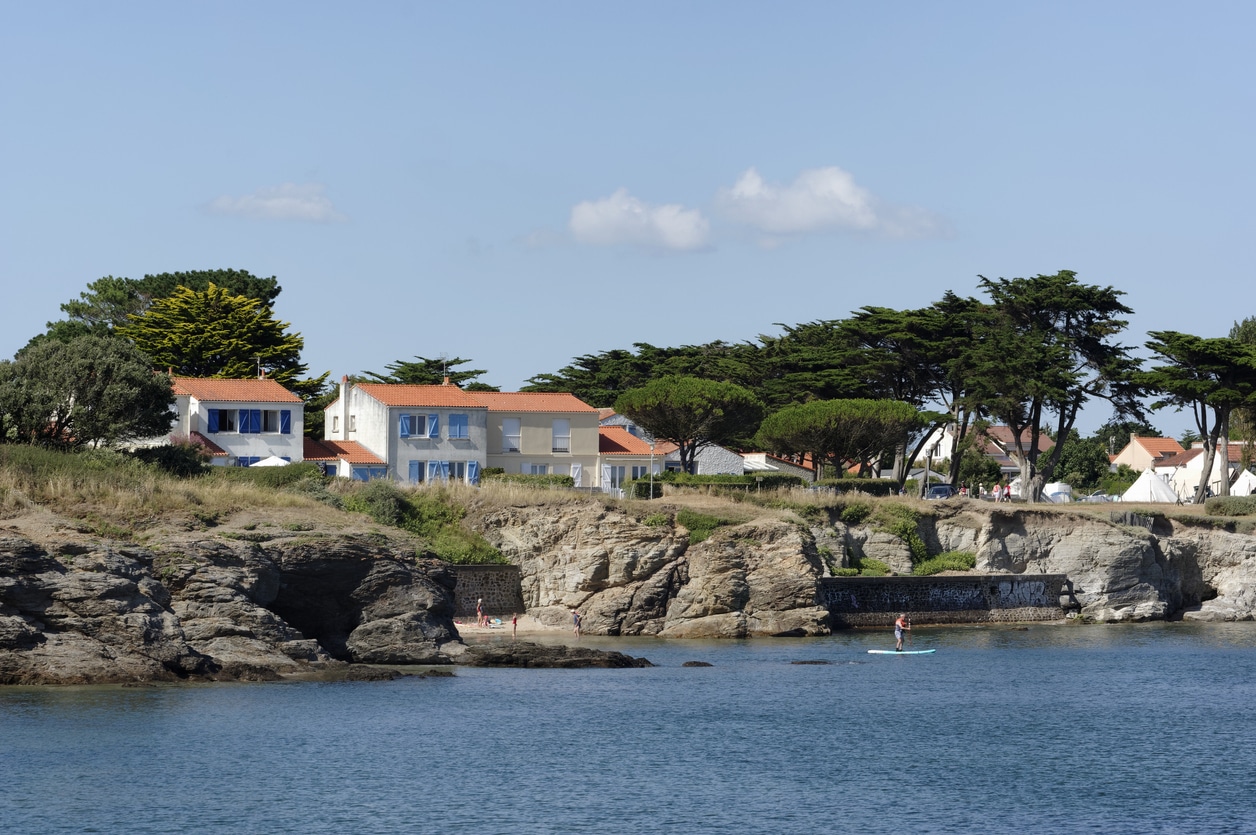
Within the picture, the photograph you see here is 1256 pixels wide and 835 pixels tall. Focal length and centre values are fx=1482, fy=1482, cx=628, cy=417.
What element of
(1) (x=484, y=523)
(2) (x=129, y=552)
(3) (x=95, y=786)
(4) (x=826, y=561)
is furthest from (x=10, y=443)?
(4) (x=826, y=561)

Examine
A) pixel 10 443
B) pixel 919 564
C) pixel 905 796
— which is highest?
pixel 10 443

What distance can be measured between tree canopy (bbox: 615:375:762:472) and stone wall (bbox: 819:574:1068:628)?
22.5 metres

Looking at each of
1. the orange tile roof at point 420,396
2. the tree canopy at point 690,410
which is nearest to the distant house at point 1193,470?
the tree canopy at point 690,410

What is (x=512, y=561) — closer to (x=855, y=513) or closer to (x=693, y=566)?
(x=693, y=566)

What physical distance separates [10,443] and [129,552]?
13794 mm

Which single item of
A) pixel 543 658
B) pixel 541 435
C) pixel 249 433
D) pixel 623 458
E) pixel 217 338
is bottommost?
pixel 543 658

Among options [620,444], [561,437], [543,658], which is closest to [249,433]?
[561,437]

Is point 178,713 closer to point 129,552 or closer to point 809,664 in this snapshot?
point 129,552

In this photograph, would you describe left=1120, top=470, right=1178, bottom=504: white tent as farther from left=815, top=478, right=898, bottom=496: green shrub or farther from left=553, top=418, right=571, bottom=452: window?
left=553, top=418, right=571, bottom=452: window

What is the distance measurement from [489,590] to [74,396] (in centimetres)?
2012

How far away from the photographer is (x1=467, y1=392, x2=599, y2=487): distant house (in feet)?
300

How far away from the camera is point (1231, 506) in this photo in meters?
89.8

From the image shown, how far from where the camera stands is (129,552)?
159 ft

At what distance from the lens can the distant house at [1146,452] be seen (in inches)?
6486
